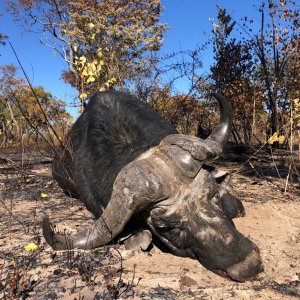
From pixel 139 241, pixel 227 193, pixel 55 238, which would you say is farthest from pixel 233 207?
pixel 55 238

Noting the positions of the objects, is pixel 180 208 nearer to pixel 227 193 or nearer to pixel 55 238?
pixel 227 193

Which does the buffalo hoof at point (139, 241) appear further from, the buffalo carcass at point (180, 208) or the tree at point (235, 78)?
the tree at point (235, 78)

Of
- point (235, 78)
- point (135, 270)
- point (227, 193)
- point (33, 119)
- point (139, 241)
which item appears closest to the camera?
point (135, 270)

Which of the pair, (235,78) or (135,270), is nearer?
(135,270)

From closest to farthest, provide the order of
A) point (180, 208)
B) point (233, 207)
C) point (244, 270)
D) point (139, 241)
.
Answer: point (244, 270) < point (180, 208) < point (139, 241) < point (233, 207)

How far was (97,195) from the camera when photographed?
12.6 ft

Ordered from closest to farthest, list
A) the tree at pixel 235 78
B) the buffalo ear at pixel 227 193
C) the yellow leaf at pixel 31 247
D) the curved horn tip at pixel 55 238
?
the curved horn tip at pixel 55 238
the buffalo ear at pixel 227 193
the yellow leaf at pixel 31 247
the tree at pixel 235 78

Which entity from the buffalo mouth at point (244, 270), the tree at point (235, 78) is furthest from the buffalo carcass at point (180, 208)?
the tree at point (235, 78)

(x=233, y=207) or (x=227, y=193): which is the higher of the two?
(x=227, y=193)

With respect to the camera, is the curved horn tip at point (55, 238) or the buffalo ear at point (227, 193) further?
the buffalo ear at point (227, 193)

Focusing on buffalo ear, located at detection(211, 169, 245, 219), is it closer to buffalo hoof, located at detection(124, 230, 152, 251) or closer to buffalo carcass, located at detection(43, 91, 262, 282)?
buffalo carcass, located at detection(43, 91, 262, 282)

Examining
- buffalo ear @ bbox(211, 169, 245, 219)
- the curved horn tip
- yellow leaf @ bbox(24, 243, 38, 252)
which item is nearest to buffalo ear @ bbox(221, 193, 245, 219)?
buffalo ear @ bbox(211, 169, 245, 219)

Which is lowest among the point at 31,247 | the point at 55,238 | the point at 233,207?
the point at 31,247

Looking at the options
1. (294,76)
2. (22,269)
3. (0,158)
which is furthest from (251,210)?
(0,158)
